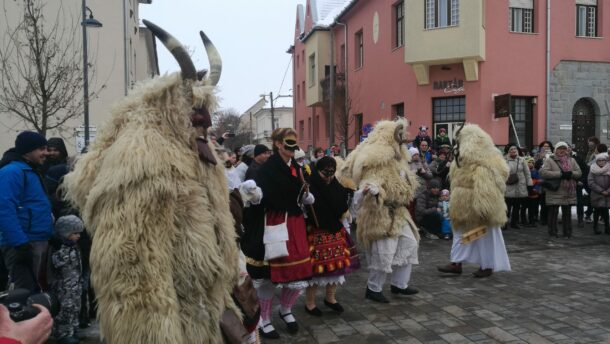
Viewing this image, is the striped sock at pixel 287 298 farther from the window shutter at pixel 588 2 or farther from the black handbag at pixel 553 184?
the window shutter at pixel 588 2

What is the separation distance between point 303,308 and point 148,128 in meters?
3.68

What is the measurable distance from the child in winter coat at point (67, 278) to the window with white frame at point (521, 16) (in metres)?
16.8

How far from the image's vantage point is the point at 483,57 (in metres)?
17.0

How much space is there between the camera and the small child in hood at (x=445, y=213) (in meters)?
10.7

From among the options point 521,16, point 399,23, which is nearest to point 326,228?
point 521,16

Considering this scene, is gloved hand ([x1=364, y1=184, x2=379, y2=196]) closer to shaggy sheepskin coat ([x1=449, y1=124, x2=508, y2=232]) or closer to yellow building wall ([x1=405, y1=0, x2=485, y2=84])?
shaggy sheepskin coat ([x1=449, y1=124, x2=508, y2=232])

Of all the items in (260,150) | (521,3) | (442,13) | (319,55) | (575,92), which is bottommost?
(260,150)

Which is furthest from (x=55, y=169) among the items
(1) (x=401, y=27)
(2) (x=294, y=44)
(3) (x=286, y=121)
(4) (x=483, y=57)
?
(3) (x=286, y=121)

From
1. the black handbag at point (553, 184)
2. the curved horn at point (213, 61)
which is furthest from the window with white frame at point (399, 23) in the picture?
the curved horn at point (213, 61)

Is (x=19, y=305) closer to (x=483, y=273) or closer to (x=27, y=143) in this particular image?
(x=27, y=143)

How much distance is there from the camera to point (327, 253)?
17.1 ft

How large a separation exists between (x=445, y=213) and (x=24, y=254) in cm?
841

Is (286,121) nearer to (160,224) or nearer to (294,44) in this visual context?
(294,44)

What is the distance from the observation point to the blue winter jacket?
4297 millimetres
